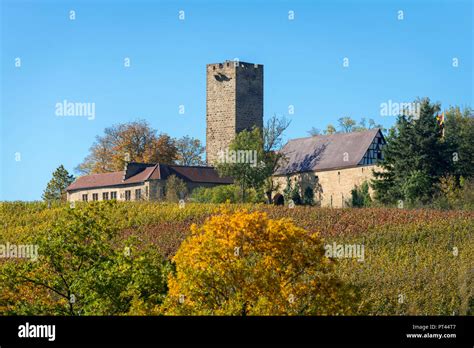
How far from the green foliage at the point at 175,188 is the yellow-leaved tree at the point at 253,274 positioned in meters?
38.9

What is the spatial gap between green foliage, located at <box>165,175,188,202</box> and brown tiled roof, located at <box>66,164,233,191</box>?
1.38 meters

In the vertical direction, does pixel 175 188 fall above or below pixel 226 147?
below

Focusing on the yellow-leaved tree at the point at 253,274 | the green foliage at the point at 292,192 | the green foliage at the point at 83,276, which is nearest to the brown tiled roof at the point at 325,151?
the green foliage at the point at 292,192

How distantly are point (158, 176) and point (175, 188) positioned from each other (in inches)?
122

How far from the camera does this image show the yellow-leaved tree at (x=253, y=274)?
19281mm

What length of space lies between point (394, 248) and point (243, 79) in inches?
1483

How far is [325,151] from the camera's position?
220 feet

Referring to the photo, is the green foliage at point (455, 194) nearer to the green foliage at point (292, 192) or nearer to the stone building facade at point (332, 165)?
the stone building facade at point (332, 165)

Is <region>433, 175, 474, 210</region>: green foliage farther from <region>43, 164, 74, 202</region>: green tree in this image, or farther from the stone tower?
<region>43, 164, 74, 202</region>: green tree

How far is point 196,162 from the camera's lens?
261 ft

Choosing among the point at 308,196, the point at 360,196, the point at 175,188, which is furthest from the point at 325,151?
the point at 175,188

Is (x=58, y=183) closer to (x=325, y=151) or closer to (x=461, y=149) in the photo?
(x=325, y=151)

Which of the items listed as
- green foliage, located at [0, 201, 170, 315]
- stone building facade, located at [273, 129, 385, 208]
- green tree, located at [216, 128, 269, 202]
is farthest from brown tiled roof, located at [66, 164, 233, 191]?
green foliage, located at [0, 201, 170, 315]
